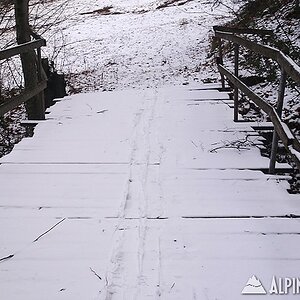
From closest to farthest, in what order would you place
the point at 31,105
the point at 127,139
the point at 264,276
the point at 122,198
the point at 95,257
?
the point at 264,276, the point at 95,257, the point at 122,198, the point at 127,139, the point at 31,105

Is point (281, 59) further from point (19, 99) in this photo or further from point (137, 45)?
point (137, 45)

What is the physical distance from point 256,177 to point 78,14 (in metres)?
24.7

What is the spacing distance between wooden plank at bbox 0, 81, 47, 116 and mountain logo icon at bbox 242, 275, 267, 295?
11.3 ft

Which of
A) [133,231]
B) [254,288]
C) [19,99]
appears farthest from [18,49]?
[254,288]

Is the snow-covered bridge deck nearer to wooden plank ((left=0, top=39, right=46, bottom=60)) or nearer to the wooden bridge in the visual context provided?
the wooden bridge

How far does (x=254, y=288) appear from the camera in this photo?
2.40m

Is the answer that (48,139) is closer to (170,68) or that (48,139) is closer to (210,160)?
(210,160)

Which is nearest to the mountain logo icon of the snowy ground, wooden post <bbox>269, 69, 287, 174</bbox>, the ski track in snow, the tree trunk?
the ski track in snow

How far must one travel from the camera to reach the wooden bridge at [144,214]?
2516 millimetres

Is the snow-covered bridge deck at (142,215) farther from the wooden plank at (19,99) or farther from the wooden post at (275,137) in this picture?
the wooden plank at (19,99)

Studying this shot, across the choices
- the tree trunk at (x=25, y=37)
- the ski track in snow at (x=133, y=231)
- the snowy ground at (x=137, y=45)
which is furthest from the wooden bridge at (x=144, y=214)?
the snowy ground at (x=137, y=45)

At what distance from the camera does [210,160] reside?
434 cm

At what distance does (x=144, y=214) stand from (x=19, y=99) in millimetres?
3009

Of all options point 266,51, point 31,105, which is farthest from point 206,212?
point 31,105
